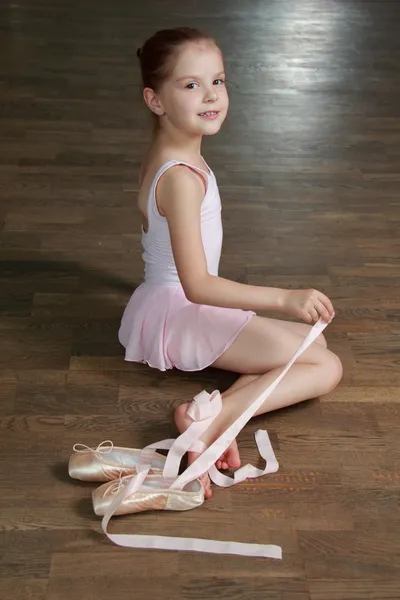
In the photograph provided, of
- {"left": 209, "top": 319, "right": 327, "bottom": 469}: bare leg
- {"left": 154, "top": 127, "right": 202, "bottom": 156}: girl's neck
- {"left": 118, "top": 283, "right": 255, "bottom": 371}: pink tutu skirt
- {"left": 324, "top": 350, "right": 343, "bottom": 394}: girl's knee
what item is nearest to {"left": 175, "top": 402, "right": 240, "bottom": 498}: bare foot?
{"left": 209, "top": 319, "right": 327, "bottom": 469}: bare leg

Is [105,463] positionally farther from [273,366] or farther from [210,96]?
[210,96]

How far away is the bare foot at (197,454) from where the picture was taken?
4.88 feet

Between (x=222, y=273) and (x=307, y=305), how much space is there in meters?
0.61

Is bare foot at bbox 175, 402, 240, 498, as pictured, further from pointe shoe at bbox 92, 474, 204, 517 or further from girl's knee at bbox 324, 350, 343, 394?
girl's knee at bbox 324, 350, 343, 394

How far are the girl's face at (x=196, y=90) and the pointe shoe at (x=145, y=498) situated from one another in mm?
651

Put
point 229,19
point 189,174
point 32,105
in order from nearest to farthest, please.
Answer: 1. point 189,174
2. point 32,105
3. point 229,19

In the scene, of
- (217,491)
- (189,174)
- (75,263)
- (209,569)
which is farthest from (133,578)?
(75,263)

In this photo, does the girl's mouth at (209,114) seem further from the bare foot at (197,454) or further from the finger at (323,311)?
the bare foot at (197,454)

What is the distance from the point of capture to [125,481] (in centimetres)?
144

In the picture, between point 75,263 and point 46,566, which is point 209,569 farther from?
point 75,263

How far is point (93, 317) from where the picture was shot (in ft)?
6.26

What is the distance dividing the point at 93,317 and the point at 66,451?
44cm

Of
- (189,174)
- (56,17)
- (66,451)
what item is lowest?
(56,17)

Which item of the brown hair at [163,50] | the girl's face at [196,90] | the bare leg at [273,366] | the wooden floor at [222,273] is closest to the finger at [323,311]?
the bare leg at [273,366]
